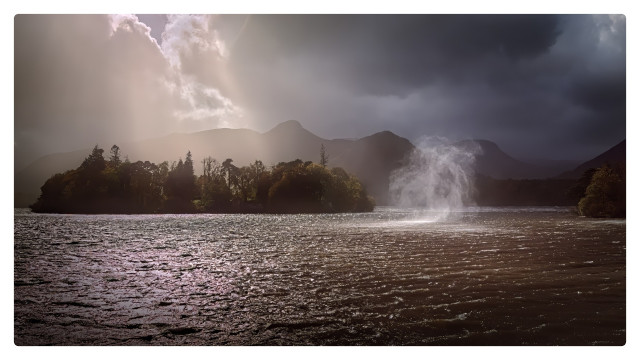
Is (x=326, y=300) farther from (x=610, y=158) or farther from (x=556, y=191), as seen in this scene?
(x=556, y=191)

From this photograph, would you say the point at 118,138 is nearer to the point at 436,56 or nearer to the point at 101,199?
the point at 101,199

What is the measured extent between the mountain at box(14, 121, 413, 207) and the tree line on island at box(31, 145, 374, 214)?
23cm

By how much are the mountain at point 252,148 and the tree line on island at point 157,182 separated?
0.23 m

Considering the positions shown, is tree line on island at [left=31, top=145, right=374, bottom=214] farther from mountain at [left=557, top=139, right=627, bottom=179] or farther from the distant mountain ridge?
mountain at [left=557, top=139, right=627, bottom=179]

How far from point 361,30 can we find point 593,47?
537cm

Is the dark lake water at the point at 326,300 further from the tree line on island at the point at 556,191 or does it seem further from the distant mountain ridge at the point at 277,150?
the tree line on island at the point at 556,191

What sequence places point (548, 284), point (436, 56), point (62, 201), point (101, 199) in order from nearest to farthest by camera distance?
point (548, 284) < point (436, 56) < point (62, 201) < point (101, 199)

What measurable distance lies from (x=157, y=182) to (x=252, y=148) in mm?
4742

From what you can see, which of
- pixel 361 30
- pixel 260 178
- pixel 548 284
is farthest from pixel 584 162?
pixel 260 178

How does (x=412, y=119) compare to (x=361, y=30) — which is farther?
(x=412, y=119)

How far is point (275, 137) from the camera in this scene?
11.8 metres

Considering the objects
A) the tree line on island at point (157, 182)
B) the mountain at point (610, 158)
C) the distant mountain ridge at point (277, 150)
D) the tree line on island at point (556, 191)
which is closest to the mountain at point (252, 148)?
the distant mountain ridge at point (277, 150)

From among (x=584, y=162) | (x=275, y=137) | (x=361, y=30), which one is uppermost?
(x=361, y=30)

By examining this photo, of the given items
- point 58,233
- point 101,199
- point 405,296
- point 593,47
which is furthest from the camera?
point 58,233
